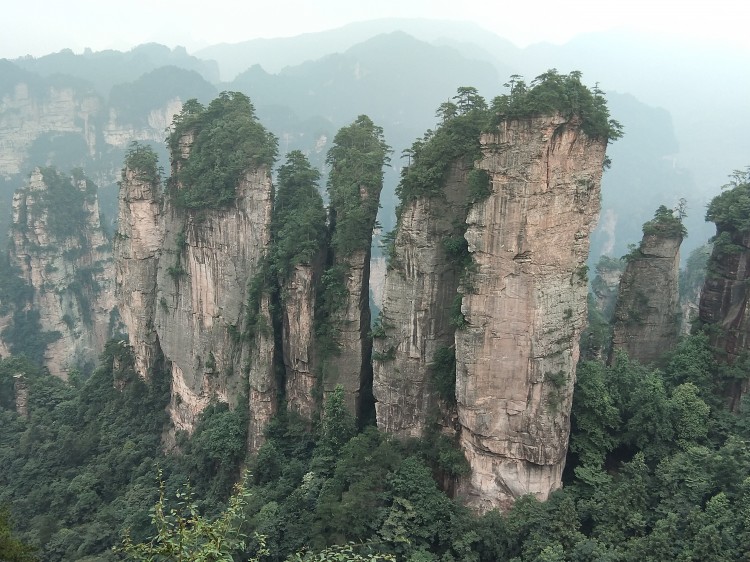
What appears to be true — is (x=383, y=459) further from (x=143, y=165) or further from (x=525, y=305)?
(x=143, y=165)

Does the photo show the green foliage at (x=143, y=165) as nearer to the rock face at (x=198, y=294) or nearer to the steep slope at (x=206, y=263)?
the steep slope at (x=206, y=263)

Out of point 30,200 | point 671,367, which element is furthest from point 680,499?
point 30,200

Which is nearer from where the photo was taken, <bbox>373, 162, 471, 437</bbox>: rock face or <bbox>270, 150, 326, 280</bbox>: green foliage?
<bbox>373, 162, 471, 437</bbox>: rock face

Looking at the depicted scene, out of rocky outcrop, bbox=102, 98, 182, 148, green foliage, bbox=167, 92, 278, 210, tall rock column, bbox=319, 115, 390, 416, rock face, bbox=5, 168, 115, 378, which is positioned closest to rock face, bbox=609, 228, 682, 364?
tall rock column, bbox=319, 115, 390, 416

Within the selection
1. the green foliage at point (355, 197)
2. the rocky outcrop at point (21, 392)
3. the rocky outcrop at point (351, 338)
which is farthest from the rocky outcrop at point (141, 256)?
the rocky outcrop at point (351, 338)

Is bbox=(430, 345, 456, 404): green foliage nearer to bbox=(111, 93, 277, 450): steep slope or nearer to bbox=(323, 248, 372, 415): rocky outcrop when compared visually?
bbox=(323, 248, 372, 415): rocky outcrop

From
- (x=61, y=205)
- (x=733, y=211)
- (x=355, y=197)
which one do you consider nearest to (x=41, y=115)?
(x=61, y=205)
